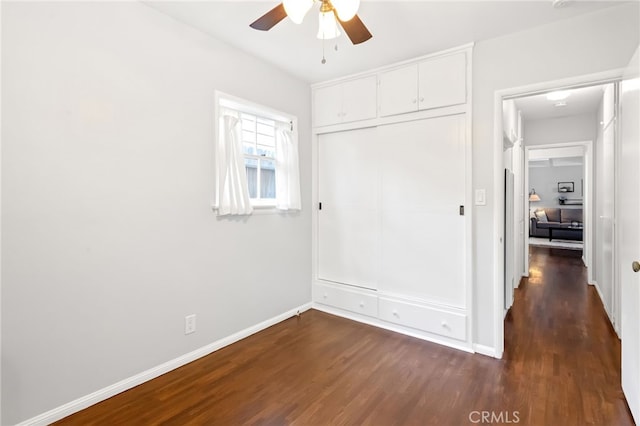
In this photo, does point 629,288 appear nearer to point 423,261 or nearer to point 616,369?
point 616,369

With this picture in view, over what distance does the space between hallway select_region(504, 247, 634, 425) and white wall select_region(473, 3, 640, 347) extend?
0.44m

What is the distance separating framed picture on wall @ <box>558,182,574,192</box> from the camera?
10609 millimetres

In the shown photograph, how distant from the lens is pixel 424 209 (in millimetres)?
3002

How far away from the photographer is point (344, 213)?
3.59 m

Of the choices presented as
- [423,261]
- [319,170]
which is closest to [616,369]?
[423,261]

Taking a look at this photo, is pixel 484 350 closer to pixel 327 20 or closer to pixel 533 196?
pixel 327 20

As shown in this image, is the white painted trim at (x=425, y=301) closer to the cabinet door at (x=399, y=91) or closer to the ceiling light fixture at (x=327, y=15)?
the cabinet door at (x=399, y=91)

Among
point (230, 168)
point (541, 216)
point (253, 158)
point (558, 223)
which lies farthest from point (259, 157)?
point (541, 216)

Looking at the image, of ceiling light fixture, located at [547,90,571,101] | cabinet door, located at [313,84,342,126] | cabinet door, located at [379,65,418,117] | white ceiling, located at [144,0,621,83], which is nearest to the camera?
white ceiling, located at [144,0,621,83]

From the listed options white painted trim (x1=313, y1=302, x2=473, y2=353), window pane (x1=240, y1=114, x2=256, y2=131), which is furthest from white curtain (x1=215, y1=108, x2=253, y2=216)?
white painted trim (x1=313, y1=302, x2=473, y2=353)

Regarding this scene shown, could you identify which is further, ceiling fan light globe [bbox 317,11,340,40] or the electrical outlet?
the electrical outlet

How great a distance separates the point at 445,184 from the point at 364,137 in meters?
1.02

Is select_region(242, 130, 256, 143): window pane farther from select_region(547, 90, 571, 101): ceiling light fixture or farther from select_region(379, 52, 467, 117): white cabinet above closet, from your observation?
select_region(547, 90, 571, 101): ceiling light fixture

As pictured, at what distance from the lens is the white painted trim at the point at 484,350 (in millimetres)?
2625
